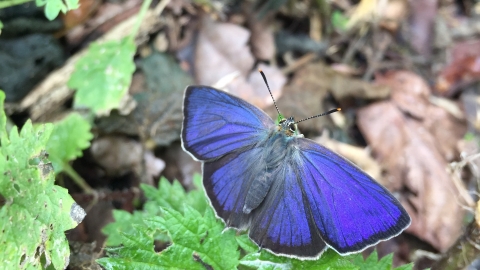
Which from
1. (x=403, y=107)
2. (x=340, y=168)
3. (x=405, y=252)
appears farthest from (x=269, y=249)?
(x=403, y=107)

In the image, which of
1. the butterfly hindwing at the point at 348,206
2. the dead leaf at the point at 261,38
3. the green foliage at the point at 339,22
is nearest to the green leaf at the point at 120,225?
A: the butterfly hindwing at the point at 348,206

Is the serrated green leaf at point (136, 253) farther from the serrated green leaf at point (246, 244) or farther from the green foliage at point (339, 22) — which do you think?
the green foliage at point (339, 22)

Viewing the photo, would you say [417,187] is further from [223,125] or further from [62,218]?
[62,218]

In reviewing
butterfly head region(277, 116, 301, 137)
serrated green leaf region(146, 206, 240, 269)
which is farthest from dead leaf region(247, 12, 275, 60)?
serrated green leaf region(146, 206, 240, 269)

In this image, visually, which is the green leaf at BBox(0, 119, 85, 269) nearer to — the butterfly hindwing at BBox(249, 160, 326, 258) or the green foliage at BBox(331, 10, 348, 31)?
the butterfly hindwing at BBox(249, 160, 326, 258)

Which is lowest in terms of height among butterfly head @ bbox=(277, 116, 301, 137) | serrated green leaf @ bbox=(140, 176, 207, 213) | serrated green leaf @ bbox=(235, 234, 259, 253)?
serrated green leaf @ bbox=(235, 234, 259, 253)
